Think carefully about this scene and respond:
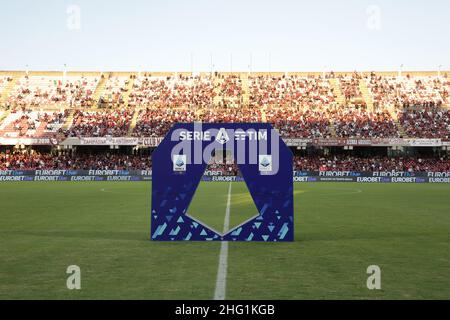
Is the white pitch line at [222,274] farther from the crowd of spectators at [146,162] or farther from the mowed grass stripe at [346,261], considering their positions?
the crowd of spectators at [146,162]

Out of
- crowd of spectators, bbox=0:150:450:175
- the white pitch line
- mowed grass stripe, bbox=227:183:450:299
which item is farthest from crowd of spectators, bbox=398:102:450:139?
the white pitch line

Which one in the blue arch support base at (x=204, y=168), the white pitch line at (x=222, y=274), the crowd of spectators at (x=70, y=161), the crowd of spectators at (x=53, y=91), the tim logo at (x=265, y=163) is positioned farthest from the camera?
the crowd of spectators at (x=53, y=91)

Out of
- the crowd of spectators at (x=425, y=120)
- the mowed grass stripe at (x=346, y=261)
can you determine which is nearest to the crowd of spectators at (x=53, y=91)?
the crowd of spectators at (x=425, y=120)

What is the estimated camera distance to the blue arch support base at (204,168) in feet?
43.9

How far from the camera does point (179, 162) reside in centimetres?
1362

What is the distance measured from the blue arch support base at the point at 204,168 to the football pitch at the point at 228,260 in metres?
0.49

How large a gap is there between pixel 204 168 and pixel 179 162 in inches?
25.6

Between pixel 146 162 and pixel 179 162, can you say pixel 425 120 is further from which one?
pixel 179 162

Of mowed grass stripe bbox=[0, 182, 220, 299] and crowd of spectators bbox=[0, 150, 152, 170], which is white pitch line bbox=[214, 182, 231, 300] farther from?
crowd of spectators bbox=[0, 150, 152, 170]

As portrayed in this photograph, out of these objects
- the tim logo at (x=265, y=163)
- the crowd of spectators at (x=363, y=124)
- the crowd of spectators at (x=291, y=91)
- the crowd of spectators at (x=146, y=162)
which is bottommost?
the crowd of spectators at (x=146, y=162)

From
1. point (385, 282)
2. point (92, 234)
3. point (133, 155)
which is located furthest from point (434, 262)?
point (133, 155)

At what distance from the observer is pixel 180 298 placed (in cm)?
770

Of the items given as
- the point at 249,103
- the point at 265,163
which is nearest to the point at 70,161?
the point at 249,103

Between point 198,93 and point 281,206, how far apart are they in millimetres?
61863
